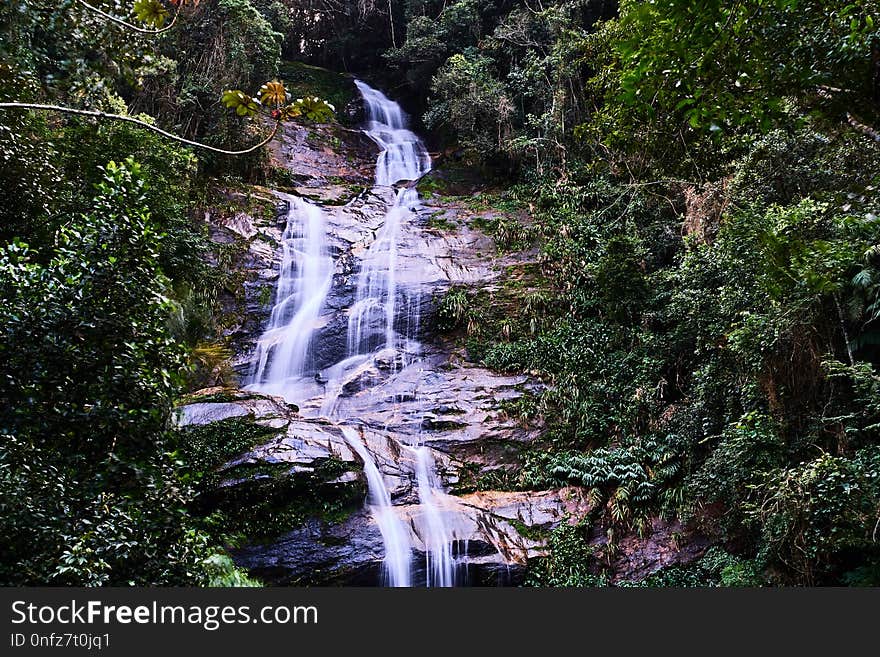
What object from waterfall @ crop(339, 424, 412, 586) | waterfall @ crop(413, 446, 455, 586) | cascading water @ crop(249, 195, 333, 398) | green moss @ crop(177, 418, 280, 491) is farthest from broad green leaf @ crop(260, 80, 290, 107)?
cascading water @ crop(249, 195, 333, 398)

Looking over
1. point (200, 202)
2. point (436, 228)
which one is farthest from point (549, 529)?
point (200, 202)

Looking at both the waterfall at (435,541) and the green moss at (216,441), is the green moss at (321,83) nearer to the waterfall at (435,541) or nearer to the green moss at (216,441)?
the green moss at (216,441)

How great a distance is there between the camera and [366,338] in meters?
13.9

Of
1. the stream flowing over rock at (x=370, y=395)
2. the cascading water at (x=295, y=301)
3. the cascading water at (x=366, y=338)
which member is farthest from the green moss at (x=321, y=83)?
the cascading water at (x=295, y=301)

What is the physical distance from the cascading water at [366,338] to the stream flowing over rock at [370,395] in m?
0.03

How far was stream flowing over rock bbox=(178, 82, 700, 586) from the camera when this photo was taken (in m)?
8.41

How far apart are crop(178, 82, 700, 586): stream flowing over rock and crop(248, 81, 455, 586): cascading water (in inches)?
1.2

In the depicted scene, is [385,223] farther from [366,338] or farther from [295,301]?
[366,338]

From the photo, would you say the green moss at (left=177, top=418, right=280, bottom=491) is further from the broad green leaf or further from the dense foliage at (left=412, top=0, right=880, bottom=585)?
the broad green leaf

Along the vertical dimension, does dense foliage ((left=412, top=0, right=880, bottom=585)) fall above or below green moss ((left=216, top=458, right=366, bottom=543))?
above

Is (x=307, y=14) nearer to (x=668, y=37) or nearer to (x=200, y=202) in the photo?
(x=200, y=202)

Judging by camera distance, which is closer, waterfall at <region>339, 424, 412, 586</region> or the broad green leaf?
the broad green leaf

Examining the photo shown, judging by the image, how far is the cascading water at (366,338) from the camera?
855cm

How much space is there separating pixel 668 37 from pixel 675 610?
180 inches
